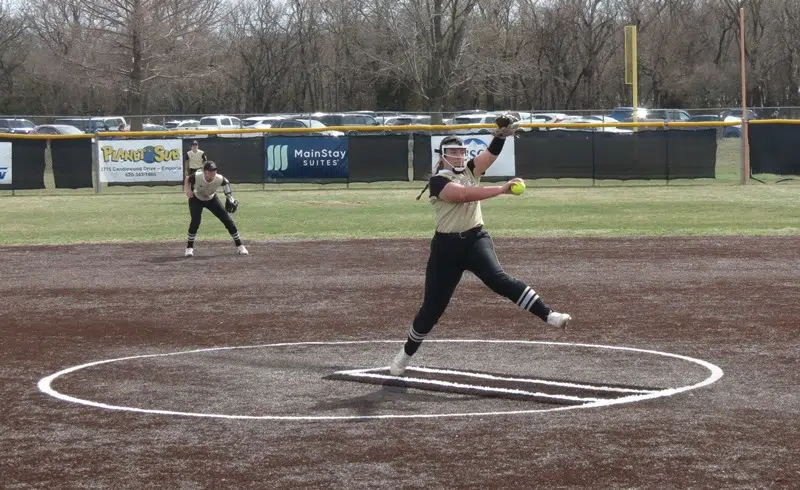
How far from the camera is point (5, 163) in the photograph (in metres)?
35.8

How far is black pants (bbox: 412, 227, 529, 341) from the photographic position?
9.84 meters

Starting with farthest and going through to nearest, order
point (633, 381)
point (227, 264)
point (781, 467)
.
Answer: point (227, 264), point (633, 381), point (781, 467)

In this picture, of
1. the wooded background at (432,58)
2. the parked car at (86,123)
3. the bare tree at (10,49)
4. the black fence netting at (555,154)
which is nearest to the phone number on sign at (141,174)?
the parked car at (86,123)

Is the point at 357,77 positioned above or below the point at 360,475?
above

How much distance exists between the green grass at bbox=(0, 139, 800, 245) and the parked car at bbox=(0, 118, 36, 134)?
1206cm

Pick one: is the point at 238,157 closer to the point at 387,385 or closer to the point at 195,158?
the point at 195,158

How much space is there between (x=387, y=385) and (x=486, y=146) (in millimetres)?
26037

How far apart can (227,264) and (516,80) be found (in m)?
54.7

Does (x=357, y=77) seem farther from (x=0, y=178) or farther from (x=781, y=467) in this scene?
(x=781, y=467)

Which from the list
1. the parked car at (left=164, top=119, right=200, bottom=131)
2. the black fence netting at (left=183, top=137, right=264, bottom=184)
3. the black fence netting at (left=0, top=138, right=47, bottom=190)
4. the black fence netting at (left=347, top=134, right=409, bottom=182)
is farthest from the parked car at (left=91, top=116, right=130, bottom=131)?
the black fence netting at (left=347, top=134, right=409, bottom=182)

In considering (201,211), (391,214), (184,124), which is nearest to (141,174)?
(391,214)

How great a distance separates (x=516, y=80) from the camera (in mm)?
72000

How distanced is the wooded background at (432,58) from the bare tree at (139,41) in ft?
1.29

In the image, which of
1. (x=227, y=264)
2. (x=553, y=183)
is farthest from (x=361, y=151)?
(x=227, y=264)
